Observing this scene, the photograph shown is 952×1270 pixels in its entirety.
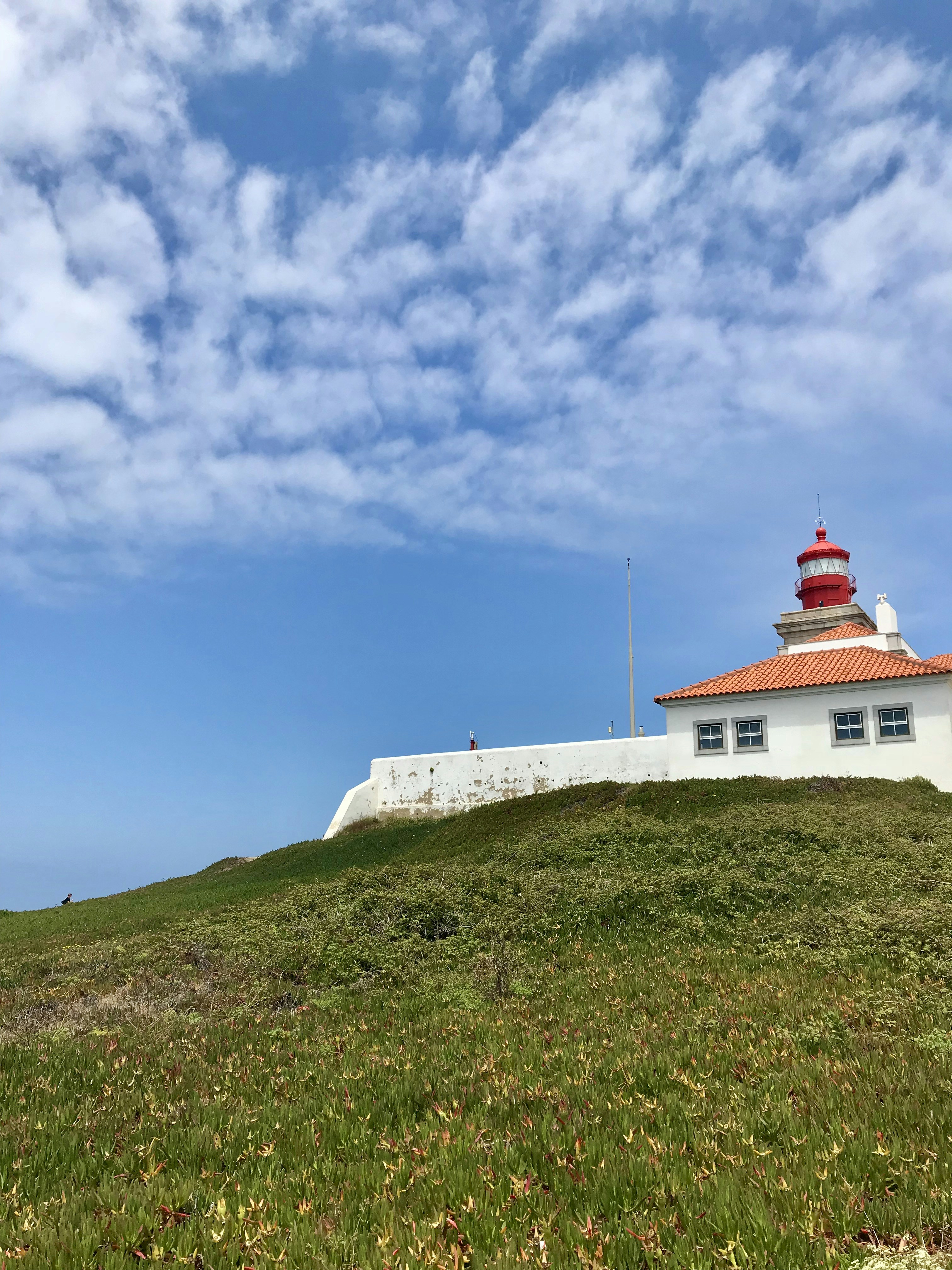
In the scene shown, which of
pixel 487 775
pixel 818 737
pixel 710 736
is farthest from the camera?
pixel 487 775

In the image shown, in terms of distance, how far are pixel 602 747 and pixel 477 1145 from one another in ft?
110

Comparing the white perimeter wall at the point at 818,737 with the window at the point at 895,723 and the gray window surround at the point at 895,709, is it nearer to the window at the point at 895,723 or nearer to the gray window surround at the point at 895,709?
the gray window surround at the point at 895,709

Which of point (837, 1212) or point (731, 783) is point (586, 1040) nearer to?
point (837, 1212)

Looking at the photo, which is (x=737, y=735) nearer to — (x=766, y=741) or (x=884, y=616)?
(x=766, y=741)

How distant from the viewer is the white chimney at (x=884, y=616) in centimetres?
4506

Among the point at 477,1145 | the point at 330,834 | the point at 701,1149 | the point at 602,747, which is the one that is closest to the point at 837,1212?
the point at 701,1149

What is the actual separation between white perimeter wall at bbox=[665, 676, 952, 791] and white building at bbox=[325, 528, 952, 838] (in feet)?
0.14

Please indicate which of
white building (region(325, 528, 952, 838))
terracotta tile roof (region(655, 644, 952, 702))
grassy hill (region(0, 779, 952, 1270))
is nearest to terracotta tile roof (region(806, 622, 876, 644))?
white building (region(325, 528, 952, 838))

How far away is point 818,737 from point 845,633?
10151 mm

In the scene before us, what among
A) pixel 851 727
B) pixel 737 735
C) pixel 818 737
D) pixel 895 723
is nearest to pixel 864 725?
pixel 851 727

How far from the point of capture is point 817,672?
35.2 m

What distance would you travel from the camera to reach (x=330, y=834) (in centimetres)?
4078

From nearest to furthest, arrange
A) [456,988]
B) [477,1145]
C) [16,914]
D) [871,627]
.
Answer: [477,1145], [456,988], [16,914], [871,627]

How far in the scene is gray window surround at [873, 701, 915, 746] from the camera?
3212 centimetres
